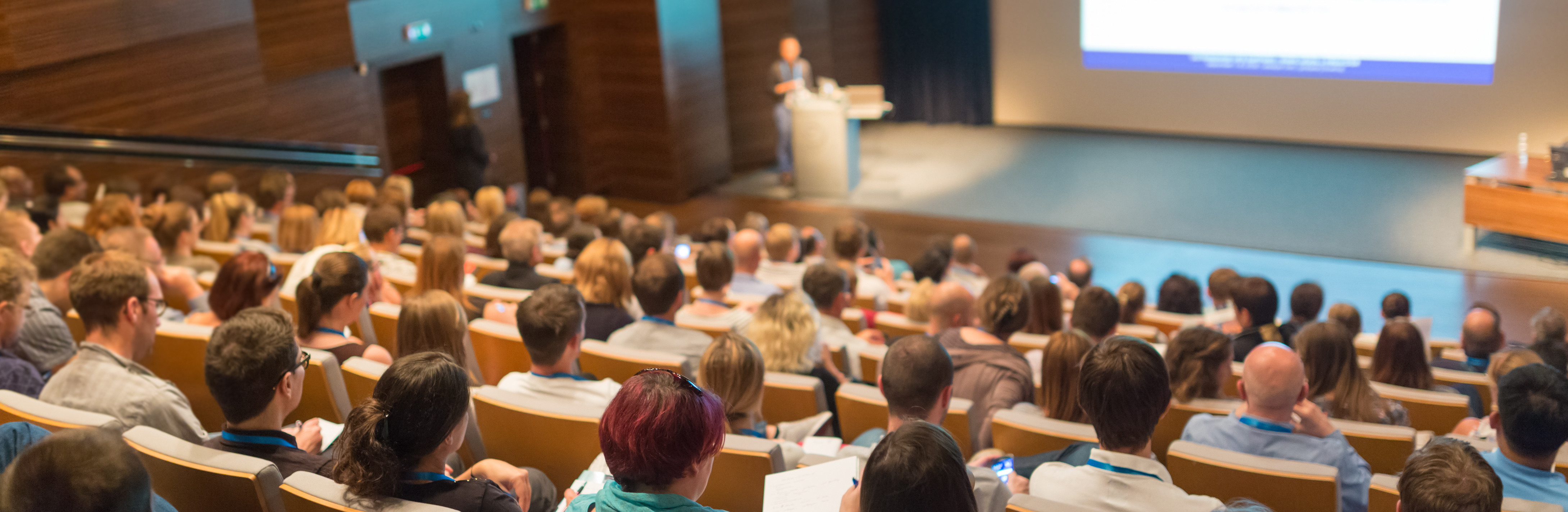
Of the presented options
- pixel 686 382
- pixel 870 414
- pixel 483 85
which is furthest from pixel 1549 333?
pixel 483 85

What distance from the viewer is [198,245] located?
5609mm

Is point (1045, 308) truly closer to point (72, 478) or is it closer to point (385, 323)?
point (385, 323)

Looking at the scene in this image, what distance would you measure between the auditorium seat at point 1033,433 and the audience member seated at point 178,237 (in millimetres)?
3796

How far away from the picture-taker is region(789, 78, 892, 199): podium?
31.9 feet

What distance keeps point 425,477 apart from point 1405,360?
3.44 meters

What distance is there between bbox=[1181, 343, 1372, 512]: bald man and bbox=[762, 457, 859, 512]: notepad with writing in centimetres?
116

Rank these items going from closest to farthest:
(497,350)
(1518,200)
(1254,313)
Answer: (497,350), (1254,313), (1518,200)

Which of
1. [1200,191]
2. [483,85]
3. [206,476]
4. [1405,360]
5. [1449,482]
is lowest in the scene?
[1200,191]

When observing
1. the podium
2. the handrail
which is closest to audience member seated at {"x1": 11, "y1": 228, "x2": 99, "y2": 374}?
the handrail

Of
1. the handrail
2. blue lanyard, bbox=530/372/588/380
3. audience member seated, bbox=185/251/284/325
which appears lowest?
blue lanyard, bbox=530/372/588/380

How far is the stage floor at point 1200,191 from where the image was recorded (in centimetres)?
835

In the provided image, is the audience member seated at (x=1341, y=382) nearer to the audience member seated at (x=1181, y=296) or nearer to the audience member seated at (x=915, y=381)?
the audience member seated at (x=915, y=381)

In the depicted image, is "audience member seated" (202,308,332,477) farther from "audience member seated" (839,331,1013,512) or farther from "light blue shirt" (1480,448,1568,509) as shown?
"light blue shirt" (1480,448,1568,509)

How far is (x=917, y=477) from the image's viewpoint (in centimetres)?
190
